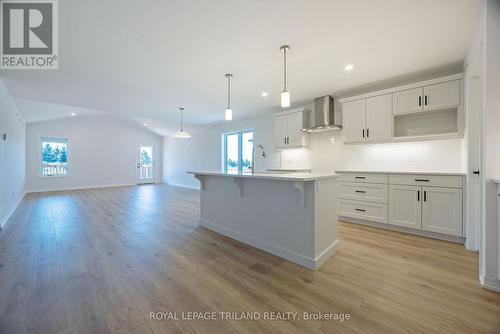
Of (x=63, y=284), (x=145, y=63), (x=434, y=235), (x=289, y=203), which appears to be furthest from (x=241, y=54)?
(x=434, y=235)

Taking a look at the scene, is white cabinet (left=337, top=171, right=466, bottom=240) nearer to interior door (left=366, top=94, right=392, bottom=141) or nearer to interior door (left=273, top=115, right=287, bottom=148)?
interior door (left=366, top=94, right=392, bottom=141)

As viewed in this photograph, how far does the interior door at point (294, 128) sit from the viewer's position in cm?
471

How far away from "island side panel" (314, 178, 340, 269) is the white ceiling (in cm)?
162

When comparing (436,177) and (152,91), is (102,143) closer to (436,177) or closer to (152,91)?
(152,91)

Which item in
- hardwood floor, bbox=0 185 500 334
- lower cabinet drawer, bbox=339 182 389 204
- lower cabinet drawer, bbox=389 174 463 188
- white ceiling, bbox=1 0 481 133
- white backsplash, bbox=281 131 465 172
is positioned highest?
white ceiling, bbox=1 0 481 133

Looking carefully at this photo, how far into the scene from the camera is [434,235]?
2.96m

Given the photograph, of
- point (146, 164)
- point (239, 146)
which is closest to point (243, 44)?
point (239, 146)

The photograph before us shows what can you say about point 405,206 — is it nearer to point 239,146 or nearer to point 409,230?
point 409,230

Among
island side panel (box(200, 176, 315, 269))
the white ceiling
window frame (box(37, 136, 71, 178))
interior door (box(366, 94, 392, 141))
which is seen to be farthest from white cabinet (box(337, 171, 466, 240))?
window frame (box(37, 136, 71, 178))

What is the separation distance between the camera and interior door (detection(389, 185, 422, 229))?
10.00 ft

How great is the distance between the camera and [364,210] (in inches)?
140

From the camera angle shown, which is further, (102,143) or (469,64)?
(102,143)

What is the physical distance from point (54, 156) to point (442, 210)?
458 inches

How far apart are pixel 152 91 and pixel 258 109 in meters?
2.57
